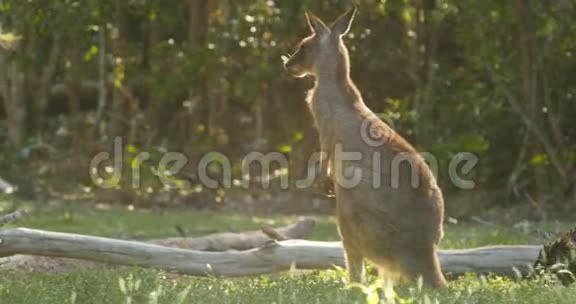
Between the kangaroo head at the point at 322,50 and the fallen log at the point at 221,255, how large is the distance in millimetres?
1390

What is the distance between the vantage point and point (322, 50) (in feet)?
30.2

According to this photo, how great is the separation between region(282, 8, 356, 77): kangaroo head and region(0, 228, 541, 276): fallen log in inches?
54.7

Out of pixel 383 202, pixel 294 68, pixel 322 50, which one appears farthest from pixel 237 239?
pixel 383 202

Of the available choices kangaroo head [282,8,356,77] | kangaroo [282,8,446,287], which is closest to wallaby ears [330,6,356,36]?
kangaroo head [282,8,356,77]

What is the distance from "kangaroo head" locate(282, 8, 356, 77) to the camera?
358 inches

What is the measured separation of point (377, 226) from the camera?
311 inches

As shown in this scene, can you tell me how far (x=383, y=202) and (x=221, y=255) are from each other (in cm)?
167

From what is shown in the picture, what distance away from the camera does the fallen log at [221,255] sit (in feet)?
28.8

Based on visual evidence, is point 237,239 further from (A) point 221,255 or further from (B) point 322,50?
(B) point 322,50

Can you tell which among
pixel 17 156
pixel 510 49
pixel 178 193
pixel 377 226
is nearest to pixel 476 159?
pixel 510 49

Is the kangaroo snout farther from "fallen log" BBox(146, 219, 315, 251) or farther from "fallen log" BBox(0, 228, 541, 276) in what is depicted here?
"fallen log" BBox(146, 219, 315, 251)

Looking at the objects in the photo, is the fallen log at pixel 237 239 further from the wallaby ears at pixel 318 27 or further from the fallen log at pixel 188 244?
the wallaby ears at pixel 318 27

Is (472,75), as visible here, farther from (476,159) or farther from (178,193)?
(178,193)

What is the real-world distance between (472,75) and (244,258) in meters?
9.05
